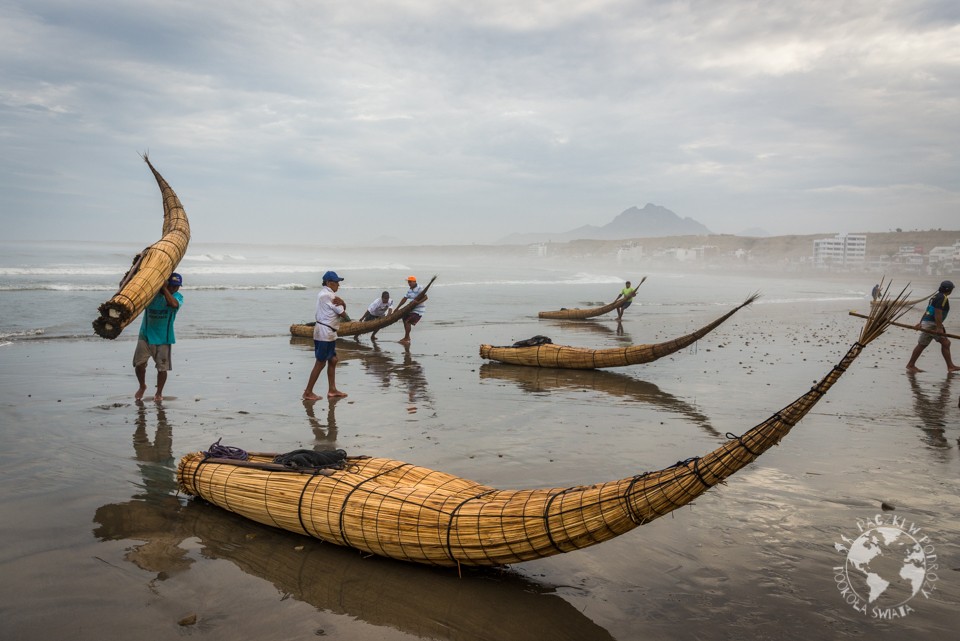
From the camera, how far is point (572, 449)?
761 centimetres

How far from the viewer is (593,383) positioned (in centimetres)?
1194

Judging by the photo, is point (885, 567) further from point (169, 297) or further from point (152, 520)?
point (169, 297)

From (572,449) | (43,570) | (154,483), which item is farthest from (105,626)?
(572,449)

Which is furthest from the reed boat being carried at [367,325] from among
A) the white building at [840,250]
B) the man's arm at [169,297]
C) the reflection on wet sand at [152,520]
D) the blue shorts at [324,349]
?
the white building at [840,250]

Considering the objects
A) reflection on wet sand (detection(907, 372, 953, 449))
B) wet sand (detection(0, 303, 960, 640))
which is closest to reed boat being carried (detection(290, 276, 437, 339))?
wet sand (detection(0, 303, 960, 640))

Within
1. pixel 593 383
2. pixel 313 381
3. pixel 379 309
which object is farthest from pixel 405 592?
pixel 379 309

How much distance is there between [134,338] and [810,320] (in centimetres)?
2371

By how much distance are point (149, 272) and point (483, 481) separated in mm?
4988

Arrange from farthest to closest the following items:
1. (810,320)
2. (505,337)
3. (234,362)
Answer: (810,320), (505,337), (234,362)

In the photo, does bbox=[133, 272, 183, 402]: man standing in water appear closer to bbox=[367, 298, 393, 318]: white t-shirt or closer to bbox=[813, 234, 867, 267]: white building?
bbox=[367, 298, 393, 318]: white t-shirt

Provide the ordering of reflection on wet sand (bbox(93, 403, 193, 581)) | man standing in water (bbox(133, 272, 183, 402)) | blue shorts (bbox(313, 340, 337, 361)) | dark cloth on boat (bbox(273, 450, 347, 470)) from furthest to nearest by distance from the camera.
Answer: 1. blue shorts (bbox(313, 340, 337, 361))
2. man standing in water (bbox(133, 272, 183, 402))
3. dark cloth on boat (bbox(273, 450, 347, 470))
4. reflection on wet sand (bbox(93, 403, 193, 581))

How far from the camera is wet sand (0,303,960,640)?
13.6 feet

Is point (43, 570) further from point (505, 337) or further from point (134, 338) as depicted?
point (505, 337)

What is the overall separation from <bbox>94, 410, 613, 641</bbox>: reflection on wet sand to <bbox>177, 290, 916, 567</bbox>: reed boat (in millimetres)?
132
